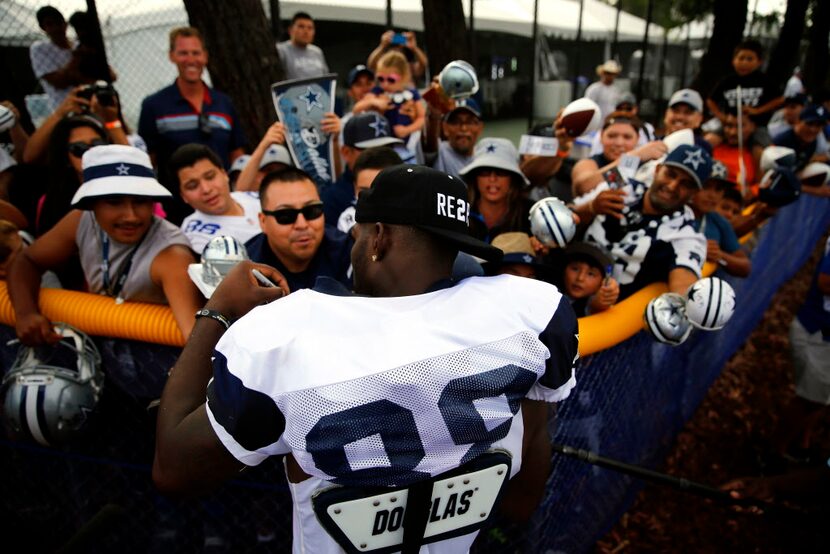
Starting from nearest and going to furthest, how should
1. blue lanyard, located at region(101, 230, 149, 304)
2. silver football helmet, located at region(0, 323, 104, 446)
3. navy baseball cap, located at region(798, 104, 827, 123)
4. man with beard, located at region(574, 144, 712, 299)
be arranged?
silver football helmet, located at region(0, 323, 104, 446)
blue lanyard, located at region(101, 230, 149, 304)
man with beard, located at region(574, 144, 712, 299)
navy baseball cap, located at region(798, 104, 827, 123)

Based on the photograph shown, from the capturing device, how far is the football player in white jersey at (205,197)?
319 cm

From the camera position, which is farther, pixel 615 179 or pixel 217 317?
pixel 615 179

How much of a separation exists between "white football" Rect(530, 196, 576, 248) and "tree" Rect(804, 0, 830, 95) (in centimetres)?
1625

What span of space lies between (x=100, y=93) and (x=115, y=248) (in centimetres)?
190

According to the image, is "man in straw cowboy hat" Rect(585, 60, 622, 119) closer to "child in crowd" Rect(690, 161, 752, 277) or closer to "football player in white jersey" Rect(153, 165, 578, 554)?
"child in crowd" Rect(690, 161, 752, 277)

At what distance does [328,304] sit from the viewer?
1.31m

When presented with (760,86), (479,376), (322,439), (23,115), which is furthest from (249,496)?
(760,86)

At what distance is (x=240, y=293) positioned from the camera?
65.8 inches

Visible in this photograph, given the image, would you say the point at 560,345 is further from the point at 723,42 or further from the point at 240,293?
the point at 723,42

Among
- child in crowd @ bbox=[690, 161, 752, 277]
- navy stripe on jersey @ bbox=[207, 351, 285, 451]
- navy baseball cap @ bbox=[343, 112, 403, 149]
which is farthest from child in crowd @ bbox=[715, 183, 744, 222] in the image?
navy stripe on jersey @ bbox=[207, 351, 285, 451]

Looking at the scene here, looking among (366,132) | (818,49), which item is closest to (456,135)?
(366,132)

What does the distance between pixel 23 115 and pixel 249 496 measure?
4.71 m

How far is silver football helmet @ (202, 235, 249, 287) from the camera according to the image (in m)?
1.96

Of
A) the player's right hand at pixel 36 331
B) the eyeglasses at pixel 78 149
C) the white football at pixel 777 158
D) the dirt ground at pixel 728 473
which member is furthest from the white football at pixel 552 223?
the white football at pixel 777 158
